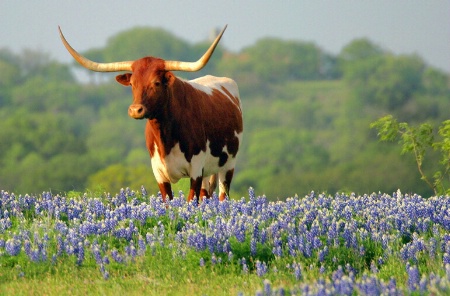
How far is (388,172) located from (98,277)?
36.2 m

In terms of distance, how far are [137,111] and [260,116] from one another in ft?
226

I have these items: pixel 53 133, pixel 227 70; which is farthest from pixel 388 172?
pixel 227 70

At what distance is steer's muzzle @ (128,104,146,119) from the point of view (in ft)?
40.9

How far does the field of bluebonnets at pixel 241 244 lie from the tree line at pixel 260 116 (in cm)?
2272

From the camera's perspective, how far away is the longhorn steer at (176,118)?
1297cm

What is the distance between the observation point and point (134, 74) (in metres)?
13.0

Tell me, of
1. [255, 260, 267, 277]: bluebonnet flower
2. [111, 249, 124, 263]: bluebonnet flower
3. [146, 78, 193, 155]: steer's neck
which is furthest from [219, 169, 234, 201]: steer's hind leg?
[255, 260, 267, 277]: bluebonnet flower

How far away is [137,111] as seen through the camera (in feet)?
41.0

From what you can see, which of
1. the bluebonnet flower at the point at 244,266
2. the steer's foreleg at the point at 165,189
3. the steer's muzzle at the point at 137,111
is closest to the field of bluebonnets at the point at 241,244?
the bluebonnet flower at the point at 244,266

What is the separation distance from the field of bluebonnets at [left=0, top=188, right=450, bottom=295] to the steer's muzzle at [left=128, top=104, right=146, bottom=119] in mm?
1599

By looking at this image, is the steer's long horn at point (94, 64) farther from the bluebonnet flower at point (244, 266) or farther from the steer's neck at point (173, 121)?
the bluebonnet flower at point (244, 266)

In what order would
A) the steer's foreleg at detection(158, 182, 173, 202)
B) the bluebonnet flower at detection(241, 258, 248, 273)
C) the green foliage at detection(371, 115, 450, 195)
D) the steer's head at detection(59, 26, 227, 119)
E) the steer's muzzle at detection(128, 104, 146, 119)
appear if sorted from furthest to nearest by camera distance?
1. the green foliage at detection(371, 115, 450, 195)
2. the steer's foreleg at detection(158, 182, 173, 202)
3. the steer's head at detection(59, 26, 227, 119)
4. the steer's muzzle at detection(128, 104, 146, 119)
5. the bluebonnet flower at detection(241, 258, 248, 273)

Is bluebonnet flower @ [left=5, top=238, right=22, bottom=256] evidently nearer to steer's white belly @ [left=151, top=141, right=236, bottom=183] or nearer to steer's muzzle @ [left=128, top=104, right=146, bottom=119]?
steer's muzzle @ [left=128, top=104, right=146, bottom=119]

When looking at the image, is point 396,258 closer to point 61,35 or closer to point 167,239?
point 167,239
